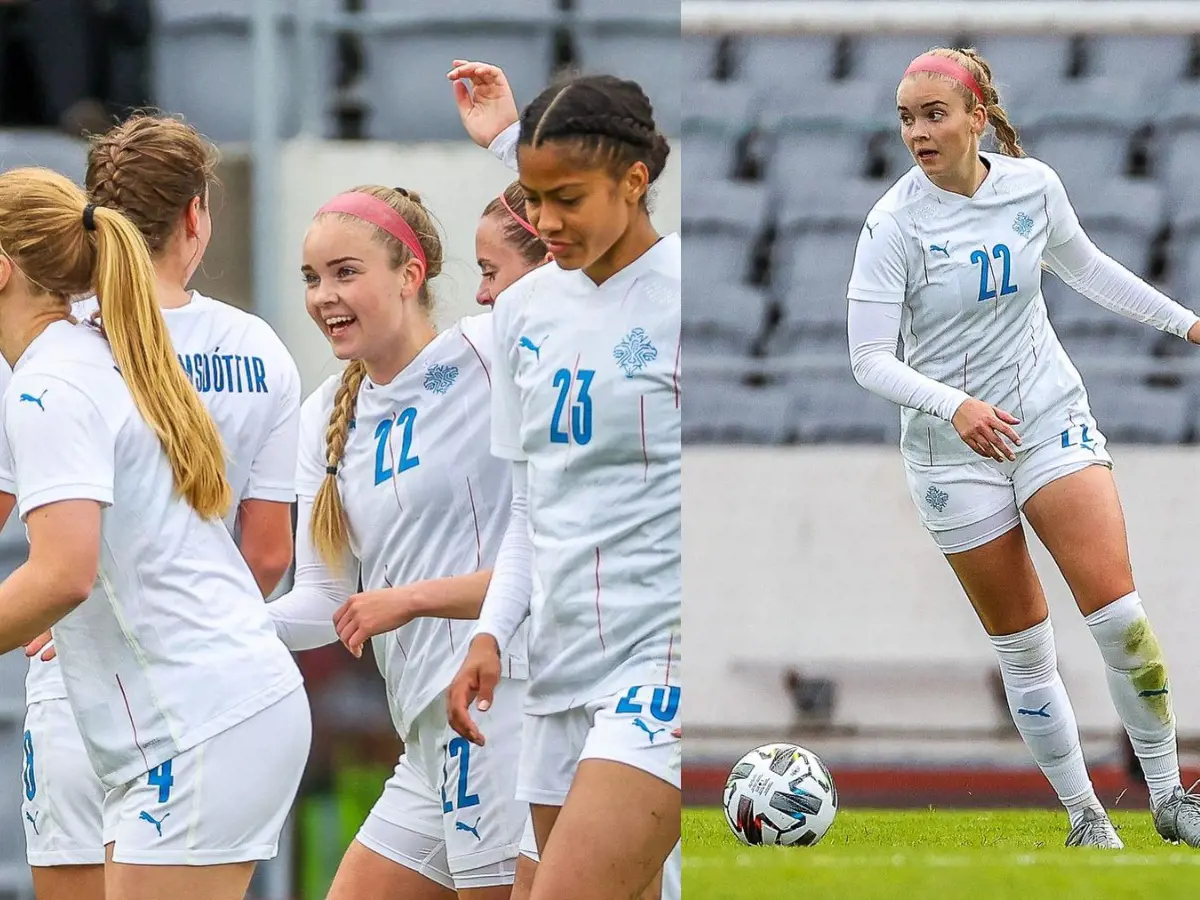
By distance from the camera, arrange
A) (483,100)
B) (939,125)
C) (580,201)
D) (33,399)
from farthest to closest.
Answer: (939,125) < (483,100) < (580,201) < (33,399)

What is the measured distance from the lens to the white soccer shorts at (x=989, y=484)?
247 cm

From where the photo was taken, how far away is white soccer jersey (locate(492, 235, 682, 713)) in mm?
2027

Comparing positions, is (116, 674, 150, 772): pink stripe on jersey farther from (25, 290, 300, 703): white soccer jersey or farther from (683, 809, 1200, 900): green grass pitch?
(683, 809, 1200, 900): green grass pitch

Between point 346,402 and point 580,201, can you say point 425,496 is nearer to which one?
point 346,402

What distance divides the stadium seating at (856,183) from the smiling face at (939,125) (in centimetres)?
2

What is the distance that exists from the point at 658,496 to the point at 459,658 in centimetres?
43

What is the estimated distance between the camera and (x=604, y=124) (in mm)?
1994

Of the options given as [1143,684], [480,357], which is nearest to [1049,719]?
[1143,684]

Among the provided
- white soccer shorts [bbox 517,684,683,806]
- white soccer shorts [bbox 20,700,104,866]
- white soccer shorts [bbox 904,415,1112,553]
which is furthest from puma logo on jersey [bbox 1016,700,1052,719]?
white soccer shorts [bbox 20,700,104,866]

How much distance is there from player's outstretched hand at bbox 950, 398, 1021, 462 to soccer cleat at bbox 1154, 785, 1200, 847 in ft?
1.83

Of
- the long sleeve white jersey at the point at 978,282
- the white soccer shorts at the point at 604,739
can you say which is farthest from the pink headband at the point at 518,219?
the white soccer shorts at the point at 604,739

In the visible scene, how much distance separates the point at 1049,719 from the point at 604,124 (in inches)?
44.0

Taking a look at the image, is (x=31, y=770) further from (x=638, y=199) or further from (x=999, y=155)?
(x=999, y=155)

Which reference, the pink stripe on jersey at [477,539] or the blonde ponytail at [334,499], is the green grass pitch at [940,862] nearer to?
the pink stripe on jersey at [477,539]
